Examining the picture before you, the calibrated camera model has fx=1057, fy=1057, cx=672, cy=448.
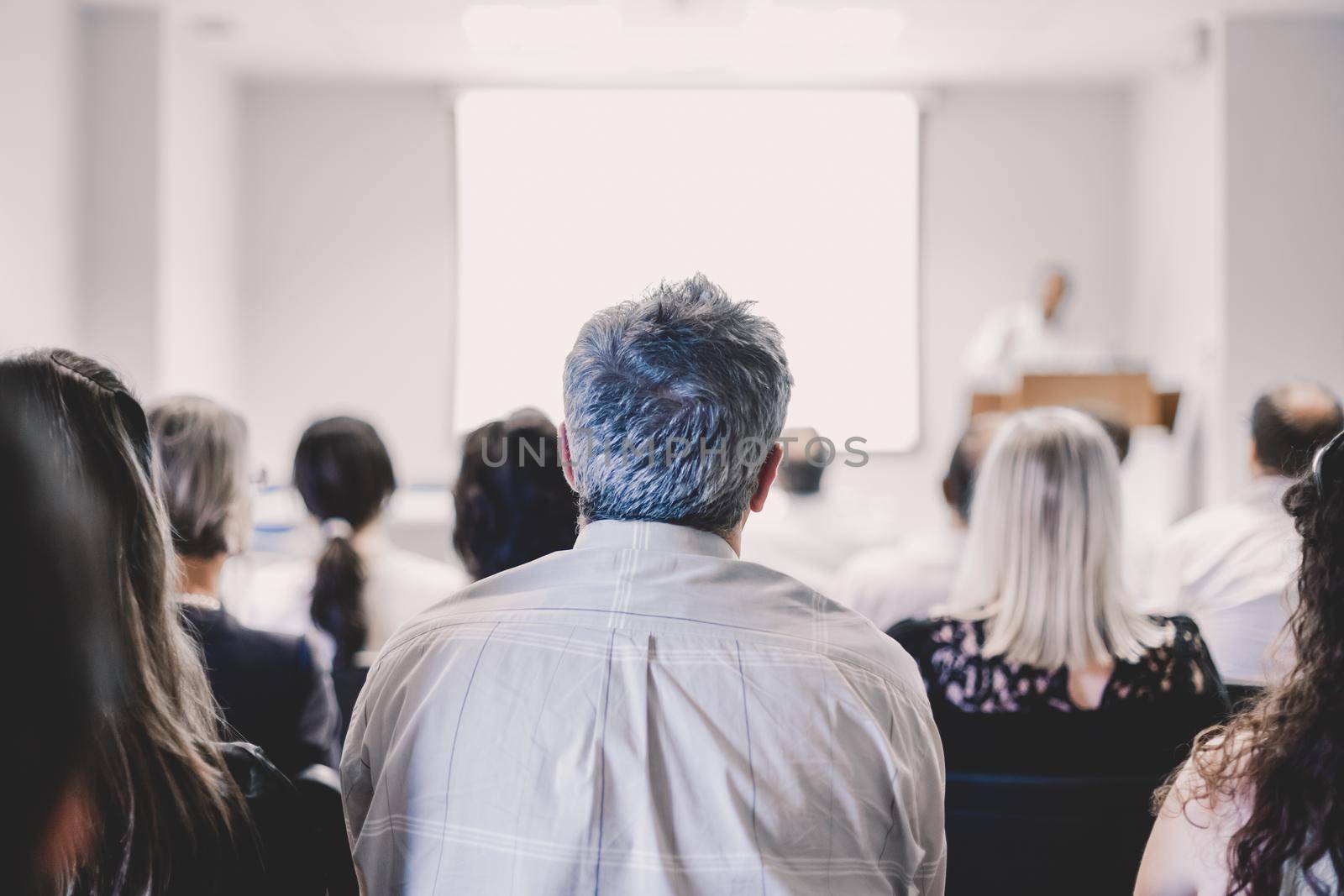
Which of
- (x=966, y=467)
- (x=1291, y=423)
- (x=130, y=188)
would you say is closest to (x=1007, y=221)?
(x=1291, y=423)

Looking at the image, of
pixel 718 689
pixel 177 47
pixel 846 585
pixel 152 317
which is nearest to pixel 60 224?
pixel 152 317

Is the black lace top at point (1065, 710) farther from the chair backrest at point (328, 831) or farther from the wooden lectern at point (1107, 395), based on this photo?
the wooden lectern at point (1107, 395)

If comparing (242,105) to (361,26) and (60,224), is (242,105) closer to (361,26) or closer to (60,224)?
(361,26)

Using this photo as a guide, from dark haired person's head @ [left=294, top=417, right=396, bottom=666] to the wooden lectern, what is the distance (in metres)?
3.50

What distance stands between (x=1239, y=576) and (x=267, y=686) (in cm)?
188

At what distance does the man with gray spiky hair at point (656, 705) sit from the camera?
882mm

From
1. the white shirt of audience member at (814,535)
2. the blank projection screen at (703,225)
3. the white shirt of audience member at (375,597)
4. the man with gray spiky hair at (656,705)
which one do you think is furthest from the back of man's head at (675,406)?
the blank projection screen at (703,225)

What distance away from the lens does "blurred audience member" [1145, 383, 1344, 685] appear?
7.06ft

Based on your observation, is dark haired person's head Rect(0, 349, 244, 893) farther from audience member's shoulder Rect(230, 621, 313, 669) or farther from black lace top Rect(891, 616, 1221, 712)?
black lace top Rect(891, 616, 1221, 712)

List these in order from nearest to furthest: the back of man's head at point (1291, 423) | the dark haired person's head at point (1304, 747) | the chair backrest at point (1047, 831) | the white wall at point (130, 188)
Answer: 1. the dark haired person's head at point (1304, 747)
2. the chair backrest at point (1047, 831)
3. the back of man's head at point (1291, 423)
4. the white wall at point (130, 188)

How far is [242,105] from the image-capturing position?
20.3 feet

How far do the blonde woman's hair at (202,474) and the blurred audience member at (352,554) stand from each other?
1.48 feet

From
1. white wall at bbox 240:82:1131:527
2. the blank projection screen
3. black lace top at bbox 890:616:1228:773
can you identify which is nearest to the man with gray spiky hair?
black lace top at bbox 890:616:1228:773

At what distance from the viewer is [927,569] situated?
2.32 meters
